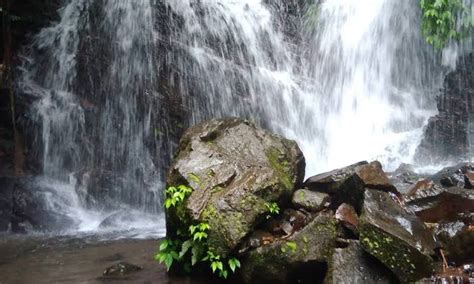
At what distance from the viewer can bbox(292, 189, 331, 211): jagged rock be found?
18.0 feet

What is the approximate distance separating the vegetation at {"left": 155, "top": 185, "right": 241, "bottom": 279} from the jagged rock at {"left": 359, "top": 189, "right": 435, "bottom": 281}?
146 cm

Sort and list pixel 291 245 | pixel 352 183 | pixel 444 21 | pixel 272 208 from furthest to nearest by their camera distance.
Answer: pixel 444 21 < pixel 352 183 < pixel 272 208 < pixel 291 245

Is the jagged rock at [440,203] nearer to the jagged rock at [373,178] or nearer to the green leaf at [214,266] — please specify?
the jagged rock at [373,178]

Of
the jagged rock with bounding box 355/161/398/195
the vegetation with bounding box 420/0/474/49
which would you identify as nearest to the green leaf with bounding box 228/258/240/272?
the jagged rock with bounding box 355/161/398/195

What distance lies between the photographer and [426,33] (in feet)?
38.0

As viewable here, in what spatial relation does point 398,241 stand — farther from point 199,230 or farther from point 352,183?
point 199,230

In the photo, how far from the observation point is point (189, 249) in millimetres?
5238

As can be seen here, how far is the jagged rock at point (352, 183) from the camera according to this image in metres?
5.45

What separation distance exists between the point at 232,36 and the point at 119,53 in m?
3.28

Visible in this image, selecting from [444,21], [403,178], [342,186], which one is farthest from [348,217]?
[444,21]

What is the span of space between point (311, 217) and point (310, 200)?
0.32m

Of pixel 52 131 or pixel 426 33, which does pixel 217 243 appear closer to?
pixel 52 131

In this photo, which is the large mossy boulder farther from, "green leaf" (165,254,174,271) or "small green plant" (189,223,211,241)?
"green leaf" (165,254,174,271)

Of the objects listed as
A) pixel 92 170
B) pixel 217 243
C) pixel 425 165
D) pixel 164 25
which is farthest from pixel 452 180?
pixel 164 25
